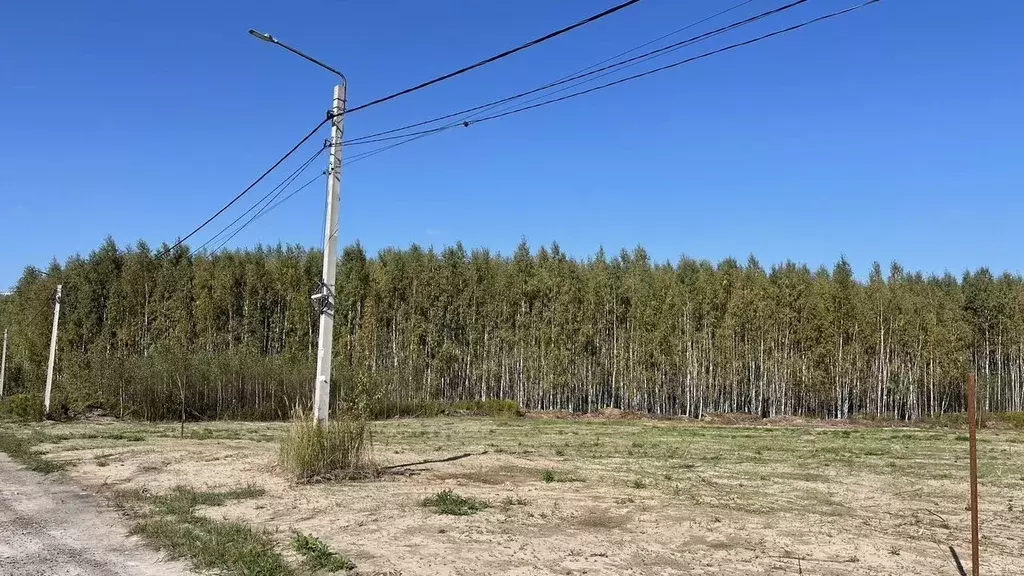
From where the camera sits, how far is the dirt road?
18.8ft

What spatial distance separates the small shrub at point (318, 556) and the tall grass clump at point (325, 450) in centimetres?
348

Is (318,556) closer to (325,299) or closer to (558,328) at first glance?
(325,299)

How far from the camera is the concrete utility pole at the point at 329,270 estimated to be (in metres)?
10.5

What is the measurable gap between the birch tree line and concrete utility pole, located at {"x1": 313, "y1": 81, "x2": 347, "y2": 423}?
29197 mm

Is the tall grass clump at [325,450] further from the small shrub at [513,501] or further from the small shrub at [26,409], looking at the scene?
the small shrub at [26,409]

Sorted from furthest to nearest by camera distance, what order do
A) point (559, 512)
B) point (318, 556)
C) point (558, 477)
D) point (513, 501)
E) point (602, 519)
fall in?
point (558, 477) → point (513, 501) → point (559, 512) → point (602, 519) → point (318, 556)

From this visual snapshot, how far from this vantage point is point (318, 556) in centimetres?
588

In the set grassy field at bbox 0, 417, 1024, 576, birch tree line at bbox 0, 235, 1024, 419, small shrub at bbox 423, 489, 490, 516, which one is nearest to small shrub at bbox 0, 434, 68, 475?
grassy field at bbox 0, 417, 1024, 576

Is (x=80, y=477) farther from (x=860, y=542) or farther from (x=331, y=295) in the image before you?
(x=860, y=542)

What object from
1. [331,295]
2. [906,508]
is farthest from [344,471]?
[906,508]

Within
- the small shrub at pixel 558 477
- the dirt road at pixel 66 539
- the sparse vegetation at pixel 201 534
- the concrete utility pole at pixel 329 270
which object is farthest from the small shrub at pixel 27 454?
the small shrub at pixel 558 477

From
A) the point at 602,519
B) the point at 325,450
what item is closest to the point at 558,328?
the point at 325,450

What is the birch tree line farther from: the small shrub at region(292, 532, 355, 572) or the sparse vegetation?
the small shrub at region(292, 532, 355, 572)

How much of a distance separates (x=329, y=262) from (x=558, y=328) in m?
32.0
